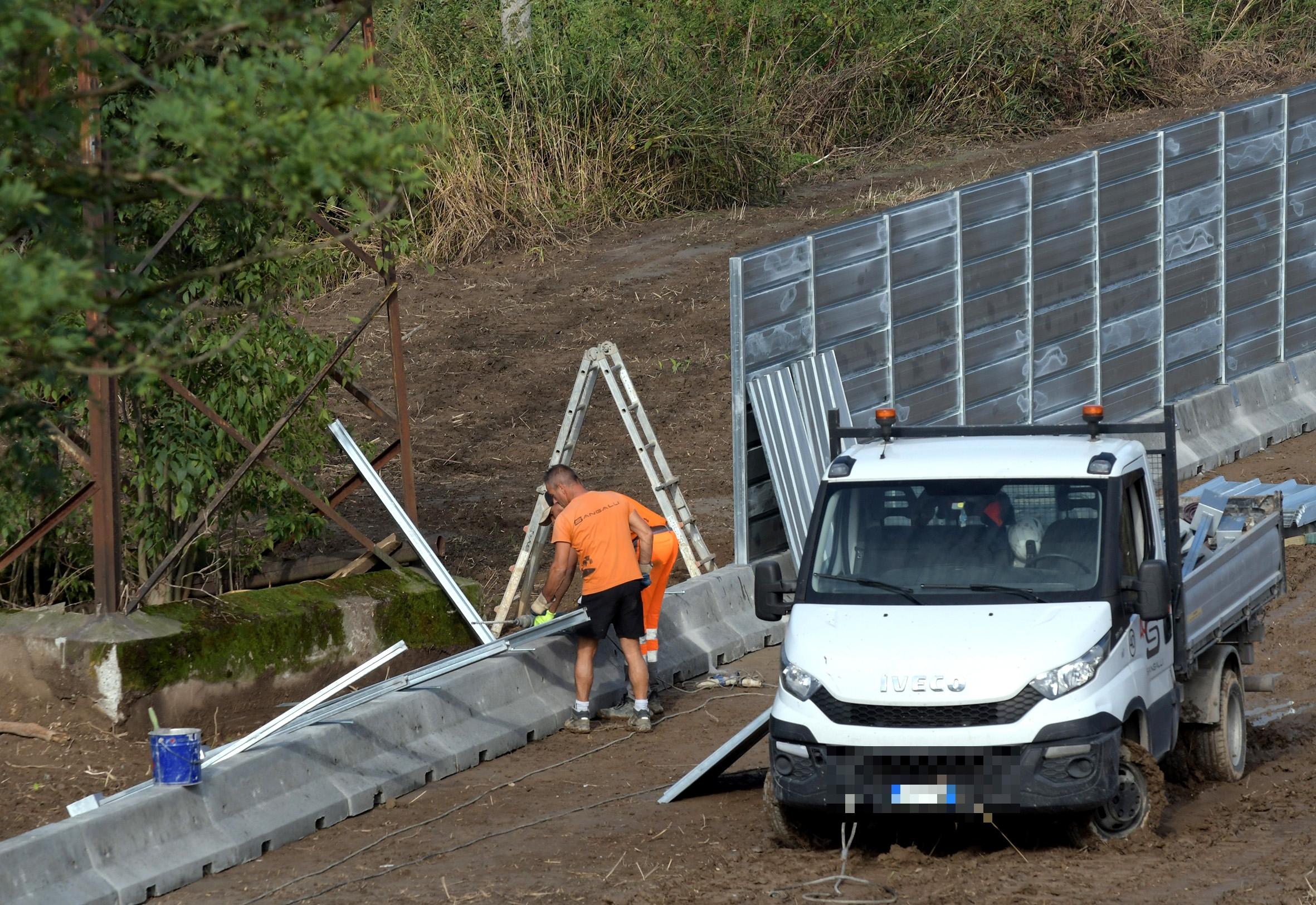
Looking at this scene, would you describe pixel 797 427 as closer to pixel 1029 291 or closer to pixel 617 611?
pixel 617 611

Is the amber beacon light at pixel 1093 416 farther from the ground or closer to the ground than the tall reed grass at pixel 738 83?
closer to the ground

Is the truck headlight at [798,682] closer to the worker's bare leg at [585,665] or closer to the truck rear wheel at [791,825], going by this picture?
the truck rear wheel at [791,825]

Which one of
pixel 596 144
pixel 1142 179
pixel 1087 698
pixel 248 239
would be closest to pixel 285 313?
pixel 248 239

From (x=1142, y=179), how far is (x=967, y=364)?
10.2 ft

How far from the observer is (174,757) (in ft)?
27.7

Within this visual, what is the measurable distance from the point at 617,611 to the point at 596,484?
235 inches

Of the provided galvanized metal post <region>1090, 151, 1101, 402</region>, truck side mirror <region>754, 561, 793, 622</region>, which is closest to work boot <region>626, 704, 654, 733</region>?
truck side mirror <region>754, 561, 793, 622</region>

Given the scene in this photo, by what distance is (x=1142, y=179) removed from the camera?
1764 centimetres

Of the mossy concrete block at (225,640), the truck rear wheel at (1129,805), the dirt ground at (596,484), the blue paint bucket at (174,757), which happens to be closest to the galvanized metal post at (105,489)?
the mossy concrete block at (225,640)

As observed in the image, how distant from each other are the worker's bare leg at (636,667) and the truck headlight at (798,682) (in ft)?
10.2

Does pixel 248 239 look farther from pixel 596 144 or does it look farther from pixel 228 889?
pixel 596 144

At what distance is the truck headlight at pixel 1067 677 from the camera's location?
784 centimetres

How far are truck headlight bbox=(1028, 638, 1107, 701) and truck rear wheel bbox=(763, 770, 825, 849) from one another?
4.32 ft

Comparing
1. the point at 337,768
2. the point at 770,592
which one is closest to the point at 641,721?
the point at 337,768
